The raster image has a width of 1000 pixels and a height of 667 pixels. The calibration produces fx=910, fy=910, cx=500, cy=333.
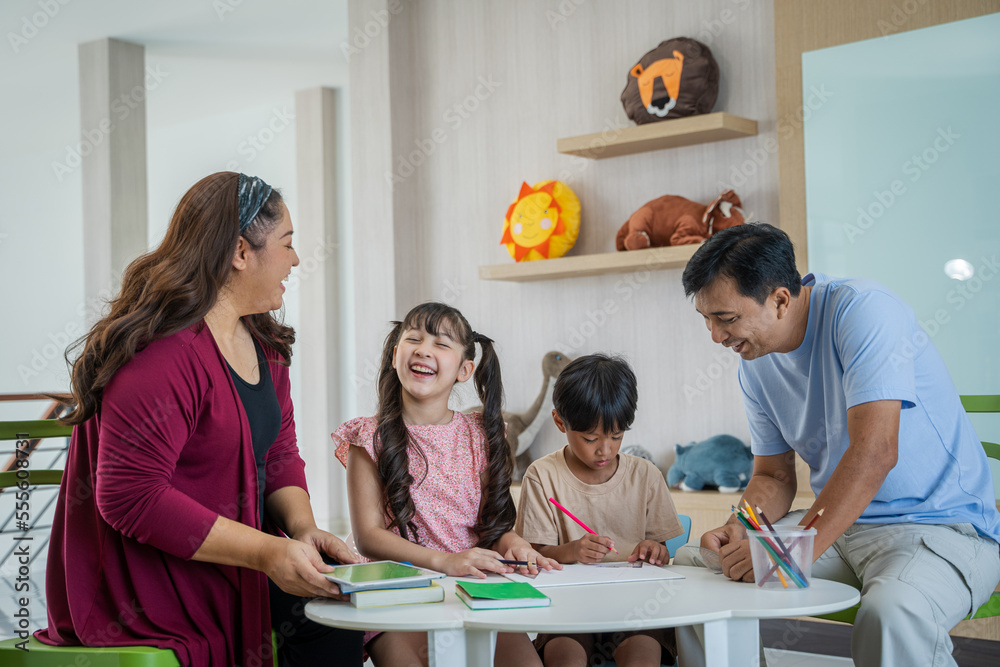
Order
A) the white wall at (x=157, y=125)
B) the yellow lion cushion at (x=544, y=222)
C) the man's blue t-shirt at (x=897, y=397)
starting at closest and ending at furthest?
the man's blue t-shirt at (x=897, y=397)
the yellow lion cushion at (x=544, y=222)
the white wall at (x=157, y=125)

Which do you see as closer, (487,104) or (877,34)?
(877,34)

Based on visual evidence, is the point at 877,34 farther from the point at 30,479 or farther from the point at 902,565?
the point at 30,479

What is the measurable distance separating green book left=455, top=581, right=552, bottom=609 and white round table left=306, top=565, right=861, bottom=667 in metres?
0.01

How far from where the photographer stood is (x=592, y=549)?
1650mm

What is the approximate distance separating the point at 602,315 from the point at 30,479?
2.27 m

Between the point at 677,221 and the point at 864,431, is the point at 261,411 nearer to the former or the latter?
the point at 864,431

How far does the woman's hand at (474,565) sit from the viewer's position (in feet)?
4.81

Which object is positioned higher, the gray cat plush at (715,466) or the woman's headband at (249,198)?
the woman's headband at (249,198)

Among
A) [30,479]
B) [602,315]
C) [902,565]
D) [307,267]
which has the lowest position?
[902,565]

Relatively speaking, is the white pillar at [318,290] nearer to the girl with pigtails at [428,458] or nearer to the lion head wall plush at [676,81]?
the lion head wall plush at [676,81]

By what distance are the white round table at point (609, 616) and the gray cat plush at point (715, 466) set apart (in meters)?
1.76

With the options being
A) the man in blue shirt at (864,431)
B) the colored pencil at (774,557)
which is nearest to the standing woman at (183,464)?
the colored pencil at (774,557)

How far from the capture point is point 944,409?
1688 millimetres

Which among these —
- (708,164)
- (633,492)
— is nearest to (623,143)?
→ (708,164)
